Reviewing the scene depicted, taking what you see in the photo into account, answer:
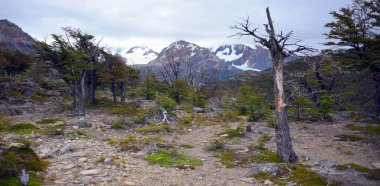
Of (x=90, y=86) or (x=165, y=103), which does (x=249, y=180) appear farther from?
(x=90, y=86)

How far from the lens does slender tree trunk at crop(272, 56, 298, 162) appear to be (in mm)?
10797

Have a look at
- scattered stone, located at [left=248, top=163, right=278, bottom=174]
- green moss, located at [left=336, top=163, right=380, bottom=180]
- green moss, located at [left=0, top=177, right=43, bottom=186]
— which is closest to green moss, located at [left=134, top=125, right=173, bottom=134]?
scattered stone, located at [left=248, top=163, right=278, bottom=174]

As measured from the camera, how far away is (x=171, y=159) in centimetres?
1111

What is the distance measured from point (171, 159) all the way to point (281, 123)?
4.58 m

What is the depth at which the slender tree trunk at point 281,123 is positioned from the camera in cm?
1080

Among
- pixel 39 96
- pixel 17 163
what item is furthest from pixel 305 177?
pixel 39 96

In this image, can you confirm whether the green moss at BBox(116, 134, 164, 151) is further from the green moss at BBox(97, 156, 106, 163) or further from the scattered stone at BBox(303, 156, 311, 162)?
the scattered stone at BBox(303, 156, 311, 162)

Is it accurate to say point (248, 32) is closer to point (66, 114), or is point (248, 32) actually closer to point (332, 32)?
point (332, 32)

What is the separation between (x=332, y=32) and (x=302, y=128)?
423 inches

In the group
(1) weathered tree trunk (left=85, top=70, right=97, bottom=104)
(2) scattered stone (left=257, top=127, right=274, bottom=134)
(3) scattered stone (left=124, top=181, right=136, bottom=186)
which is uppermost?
(1) weathered tree trunk (left=85, top=70, right=97, bottom=104)

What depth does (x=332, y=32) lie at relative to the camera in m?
25.2

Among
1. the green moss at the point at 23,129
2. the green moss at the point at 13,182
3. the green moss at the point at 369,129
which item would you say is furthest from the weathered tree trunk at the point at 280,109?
the green moss at the point at 23,129

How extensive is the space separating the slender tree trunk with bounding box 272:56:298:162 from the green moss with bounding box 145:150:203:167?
3.27m

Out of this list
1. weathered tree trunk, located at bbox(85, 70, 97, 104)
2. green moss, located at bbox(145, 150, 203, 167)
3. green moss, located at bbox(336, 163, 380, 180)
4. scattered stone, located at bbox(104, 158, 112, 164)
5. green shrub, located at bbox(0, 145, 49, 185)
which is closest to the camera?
green shrub, located at bbox(0, 145, 49, 185)
